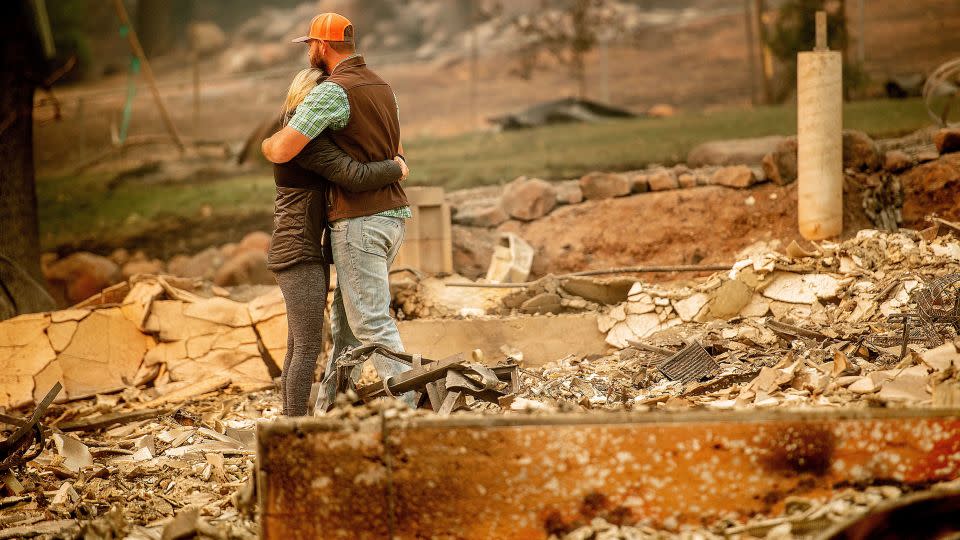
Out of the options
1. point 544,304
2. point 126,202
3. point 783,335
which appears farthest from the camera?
point 126,202

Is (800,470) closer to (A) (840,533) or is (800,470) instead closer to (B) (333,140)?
(A) (840,533)

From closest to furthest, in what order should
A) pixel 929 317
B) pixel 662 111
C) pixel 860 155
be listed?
pixel 929 317
pixel 860 155
pixel 662 111

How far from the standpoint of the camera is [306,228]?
4.54 m

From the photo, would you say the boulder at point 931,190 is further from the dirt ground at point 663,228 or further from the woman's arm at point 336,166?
the woman's arm at point 336,166

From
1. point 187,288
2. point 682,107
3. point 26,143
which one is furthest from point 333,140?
point 682,107

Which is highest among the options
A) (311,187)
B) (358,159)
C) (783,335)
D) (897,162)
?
(358,159)

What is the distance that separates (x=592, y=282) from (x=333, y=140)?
Answer: 8.98 ft

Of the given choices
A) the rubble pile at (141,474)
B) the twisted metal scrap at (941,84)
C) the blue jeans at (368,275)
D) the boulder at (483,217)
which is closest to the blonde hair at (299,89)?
the blue jeans at (368,275)

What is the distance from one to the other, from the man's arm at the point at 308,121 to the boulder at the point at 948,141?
5035mm

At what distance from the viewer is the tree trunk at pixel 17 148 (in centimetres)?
787

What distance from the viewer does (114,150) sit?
32.9 ft

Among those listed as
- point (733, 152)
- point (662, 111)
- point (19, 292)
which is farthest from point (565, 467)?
point (662, 111)

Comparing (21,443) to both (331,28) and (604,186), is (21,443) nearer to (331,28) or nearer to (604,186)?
(331,28)

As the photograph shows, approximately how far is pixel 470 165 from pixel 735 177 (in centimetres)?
282
